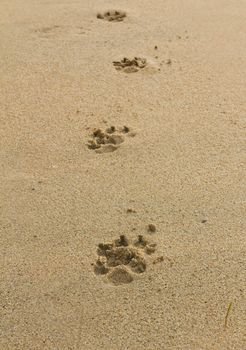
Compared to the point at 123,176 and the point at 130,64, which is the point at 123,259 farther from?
the point at 130,64

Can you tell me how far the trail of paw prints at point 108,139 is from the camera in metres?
2.38

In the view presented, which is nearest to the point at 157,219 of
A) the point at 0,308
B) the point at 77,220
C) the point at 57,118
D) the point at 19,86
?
the point at 77,220

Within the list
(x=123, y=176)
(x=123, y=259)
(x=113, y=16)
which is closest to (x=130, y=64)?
(x=113, y=16)

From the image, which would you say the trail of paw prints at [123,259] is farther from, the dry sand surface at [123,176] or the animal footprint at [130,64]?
the animal footprint at [130,64]

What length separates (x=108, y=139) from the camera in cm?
243

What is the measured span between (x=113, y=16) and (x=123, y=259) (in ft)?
6.15

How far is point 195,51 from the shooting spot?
3033 millimetres

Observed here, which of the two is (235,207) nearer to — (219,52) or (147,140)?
(147,140)

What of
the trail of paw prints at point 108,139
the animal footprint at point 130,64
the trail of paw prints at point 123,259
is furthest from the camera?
the animal footprint at point 130,64

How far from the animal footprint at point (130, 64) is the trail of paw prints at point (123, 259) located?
118 cm

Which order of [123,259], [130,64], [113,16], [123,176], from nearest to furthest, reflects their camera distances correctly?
[123,259], [123,176], [130,64], [113,16]

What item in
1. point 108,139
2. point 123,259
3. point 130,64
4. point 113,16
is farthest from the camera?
point 113,16

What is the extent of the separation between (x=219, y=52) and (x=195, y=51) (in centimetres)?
12

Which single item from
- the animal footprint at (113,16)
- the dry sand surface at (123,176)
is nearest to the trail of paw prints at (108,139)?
the dry sand surface at (123,176)
